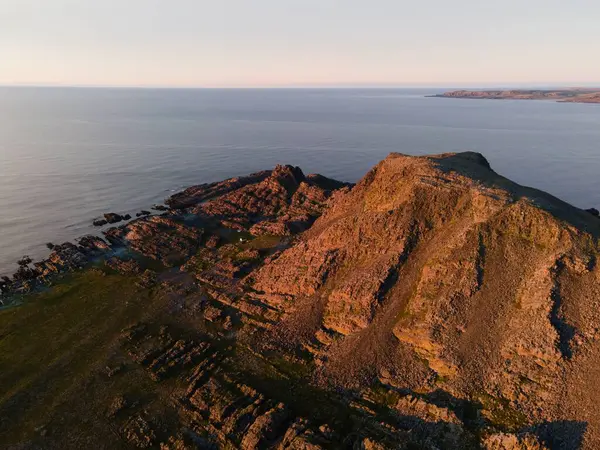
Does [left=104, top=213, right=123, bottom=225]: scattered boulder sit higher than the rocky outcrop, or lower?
lower

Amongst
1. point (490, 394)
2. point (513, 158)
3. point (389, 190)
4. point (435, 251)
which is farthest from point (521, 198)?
point (513, 158)

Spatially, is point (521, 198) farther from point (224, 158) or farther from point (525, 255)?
point (224, 158)

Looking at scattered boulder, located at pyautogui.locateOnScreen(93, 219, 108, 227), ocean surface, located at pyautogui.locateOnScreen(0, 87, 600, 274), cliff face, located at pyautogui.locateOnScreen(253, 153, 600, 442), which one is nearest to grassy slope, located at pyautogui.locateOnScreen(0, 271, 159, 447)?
cliff face, located at pyautogui.locateOnScreen(253, 153, 600, 442)

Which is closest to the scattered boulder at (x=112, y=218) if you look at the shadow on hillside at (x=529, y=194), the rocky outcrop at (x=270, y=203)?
the rocky outcrop at (x=270, y=203)

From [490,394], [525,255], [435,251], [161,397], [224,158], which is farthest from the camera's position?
[224,158]

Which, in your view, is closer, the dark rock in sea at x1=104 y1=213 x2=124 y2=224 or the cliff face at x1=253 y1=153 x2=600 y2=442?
the cliff face at x1=253 y1=153 x2=600 y2=442

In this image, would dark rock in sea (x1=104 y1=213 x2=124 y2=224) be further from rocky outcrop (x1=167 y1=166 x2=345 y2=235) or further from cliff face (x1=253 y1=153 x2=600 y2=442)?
cliff face (x1=253 y1=153 x2=600 y2=442)

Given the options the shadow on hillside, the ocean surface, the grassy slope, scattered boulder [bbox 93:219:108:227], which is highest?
the shadow on hillside
